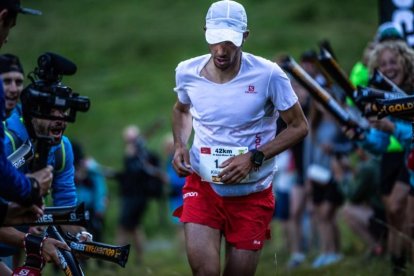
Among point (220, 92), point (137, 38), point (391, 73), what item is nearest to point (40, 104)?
point (220, 92)

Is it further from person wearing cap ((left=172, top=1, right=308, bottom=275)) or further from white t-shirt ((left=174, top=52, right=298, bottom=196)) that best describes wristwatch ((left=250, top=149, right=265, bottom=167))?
white t-shirt ((left=174, top=52, right=298, bottom=196))

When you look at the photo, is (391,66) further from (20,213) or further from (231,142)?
(20,213)

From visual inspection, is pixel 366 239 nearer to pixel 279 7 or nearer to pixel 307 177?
pixel 307 177

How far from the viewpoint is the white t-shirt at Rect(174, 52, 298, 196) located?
785 cm

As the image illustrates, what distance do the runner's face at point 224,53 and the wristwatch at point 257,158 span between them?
27.4 inches

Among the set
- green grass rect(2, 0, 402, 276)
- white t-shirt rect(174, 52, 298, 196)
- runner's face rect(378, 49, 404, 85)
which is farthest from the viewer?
green grass rect(2, 0, 402, 276)

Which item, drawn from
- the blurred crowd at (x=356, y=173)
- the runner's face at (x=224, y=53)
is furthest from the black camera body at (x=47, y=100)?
the blurred crowd at (x=356, y=173)

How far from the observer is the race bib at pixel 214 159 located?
7.90 m

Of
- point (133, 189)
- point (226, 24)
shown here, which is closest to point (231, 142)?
point (226, 24)

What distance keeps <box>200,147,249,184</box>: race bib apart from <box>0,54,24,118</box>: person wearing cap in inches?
71.6

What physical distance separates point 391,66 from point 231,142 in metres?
2.55

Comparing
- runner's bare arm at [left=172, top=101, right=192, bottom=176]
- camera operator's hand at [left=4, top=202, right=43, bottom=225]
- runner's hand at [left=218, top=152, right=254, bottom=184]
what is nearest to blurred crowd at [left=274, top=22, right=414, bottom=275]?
runner's hand at [left=218, top=152, right=254, bottom=184]

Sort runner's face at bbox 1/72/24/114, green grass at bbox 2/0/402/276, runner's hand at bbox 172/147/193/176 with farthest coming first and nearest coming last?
green grass at bbox 2/0/402/276
runner's face at bbox 1/72/24/114
runner's hand at bbox 172/147/193/176

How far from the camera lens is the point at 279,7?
5159 cm
